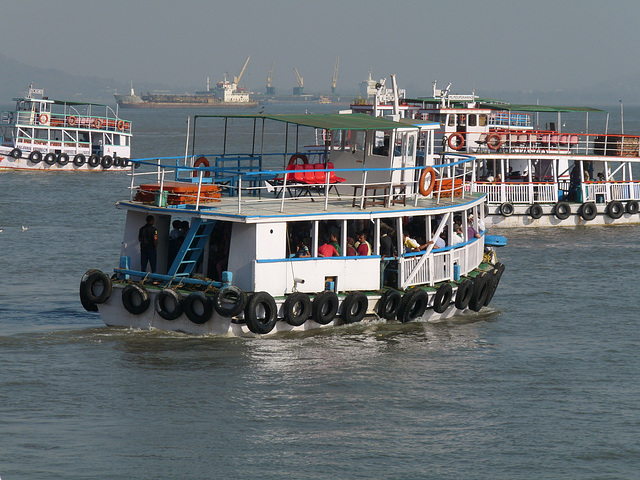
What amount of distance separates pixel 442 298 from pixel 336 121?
15.5 feet

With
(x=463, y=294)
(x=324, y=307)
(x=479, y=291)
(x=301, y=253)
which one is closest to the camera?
(x=324, y=307)

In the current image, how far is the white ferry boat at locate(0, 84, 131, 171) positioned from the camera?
62844 mm

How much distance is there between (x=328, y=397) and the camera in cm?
1756

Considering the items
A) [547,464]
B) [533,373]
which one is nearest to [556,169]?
[533,373]

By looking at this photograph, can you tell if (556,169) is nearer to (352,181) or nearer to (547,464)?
(352,181)

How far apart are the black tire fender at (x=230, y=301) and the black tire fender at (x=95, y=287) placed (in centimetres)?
264

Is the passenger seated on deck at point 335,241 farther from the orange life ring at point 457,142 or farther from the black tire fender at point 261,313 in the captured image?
the orange life ring at point 457,142

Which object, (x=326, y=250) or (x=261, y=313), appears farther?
(x=326, y=250)

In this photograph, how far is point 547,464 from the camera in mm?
15195

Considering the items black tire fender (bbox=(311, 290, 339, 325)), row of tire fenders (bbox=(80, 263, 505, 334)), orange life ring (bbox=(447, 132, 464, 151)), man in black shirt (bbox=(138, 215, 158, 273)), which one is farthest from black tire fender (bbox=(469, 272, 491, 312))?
orange life ring (bbox=(447, 132, 464, 151))

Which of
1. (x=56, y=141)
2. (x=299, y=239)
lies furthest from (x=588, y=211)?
(x=56, y=141)

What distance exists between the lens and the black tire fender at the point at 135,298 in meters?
19.9

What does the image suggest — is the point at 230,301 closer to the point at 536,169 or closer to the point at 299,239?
the point at 299,239

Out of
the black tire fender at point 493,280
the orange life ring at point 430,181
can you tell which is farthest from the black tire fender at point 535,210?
the orange life ring at point 430,181
